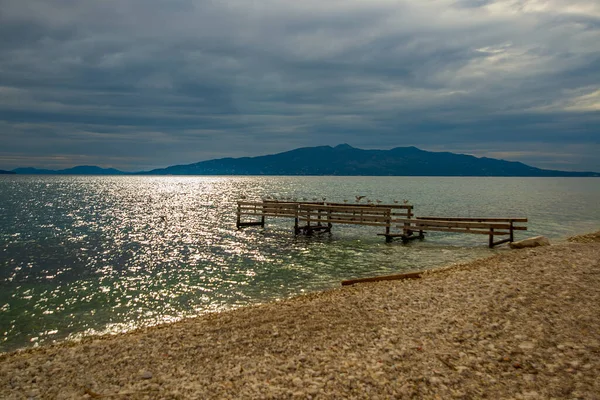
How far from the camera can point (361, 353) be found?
8.34 meters

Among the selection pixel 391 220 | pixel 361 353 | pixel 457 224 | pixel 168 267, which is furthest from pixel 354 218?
pixel 361 353

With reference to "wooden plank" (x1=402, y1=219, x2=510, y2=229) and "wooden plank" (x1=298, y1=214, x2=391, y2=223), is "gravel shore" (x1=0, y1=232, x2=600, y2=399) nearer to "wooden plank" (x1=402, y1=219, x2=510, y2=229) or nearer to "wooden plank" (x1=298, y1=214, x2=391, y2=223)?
"wooden plank" (x1=402, y1=219, x2=510, y2=229)

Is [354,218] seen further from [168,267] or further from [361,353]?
[361,353]

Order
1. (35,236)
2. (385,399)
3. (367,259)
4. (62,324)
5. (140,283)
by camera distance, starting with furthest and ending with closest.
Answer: (35,236) → (367,259) → (140,283) → (62,324) → (385,399)

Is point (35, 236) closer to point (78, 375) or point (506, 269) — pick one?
point (78, 375)

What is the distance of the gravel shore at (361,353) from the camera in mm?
7020

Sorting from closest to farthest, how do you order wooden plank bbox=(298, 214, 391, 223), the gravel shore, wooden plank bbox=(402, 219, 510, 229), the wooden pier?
the gravel shore, wooden plank bbox=(402, 219, 510, 229), the wooden pier, wooden plank bbox=(298, 214, 391, 223)

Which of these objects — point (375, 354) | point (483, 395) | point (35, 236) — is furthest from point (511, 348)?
point (35, 236)

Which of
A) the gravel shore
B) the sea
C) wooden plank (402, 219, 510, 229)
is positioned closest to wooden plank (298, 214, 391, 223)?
the sea

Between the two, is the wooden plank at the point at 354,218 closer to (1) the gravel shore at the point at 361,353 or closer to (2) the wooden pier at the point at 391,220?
(2) the wooden pier at the point at 391,220

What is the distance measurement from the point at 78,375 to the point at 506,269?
50.6ft

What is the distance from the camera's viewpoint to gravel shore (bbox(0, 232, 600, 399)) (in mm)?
7020

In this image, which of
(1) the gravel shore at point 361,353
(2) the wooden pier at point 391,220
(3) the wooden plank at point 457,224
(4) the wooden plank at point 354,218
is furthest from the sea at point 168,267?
(1) the gravel shore at point 361,353

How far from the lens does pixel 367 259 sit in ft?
77.9
